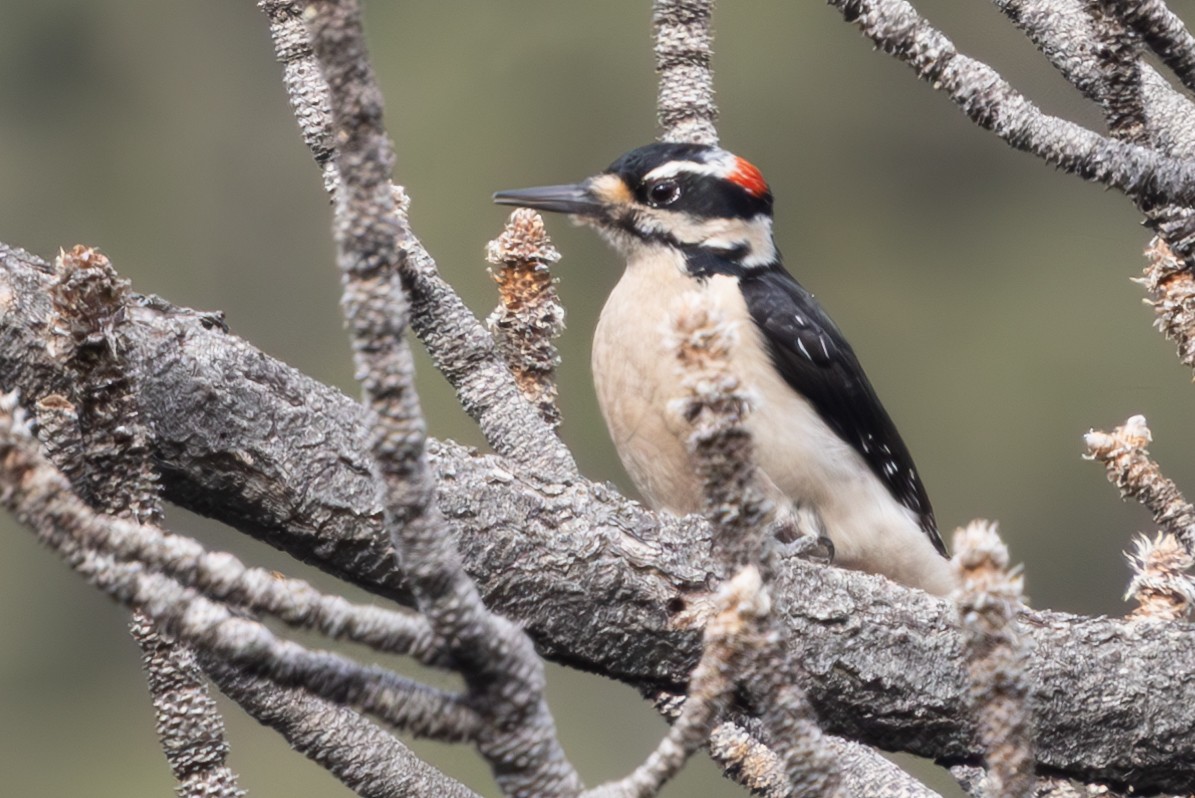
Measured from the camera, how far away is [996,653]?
1.31 meters

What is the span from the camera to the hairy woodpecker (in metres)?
3.45

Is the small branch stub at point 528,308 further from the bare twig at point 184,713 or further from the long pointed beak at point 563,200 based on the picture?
the bare twig at point 184,713

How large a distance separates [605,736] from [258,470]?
5030 millimetres

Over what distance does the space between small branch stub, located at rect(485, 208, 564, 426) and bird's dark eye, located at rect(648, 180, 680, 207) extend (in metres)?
0.71

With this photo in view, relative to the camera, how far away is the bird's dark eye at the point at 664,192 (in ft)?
12.0

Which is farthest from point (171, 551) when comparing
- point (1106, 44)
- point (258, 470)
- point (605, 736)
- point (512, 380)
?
point (605, 736)

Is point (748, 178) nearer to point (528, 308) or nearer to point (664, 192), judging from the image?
point (664, 192)

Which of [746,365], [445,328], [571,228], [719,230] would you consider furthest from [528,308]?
[571,228]

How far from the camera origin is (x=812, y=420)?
3.61m

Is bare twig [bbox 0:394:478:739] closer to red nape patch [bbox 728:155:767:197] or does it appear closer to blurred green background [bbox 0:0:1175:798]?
red nape patch [bbox 728:155:767:197]

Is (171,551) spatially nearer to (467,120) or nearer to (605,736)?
(605,736)

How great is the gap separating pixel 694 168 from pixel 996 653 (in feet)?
7.91

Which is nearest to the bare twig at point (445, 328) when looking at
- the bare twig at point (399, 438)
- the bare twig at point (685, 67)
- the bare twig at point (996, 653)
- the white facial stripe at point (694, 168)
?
the bare twig at point (685, 67)

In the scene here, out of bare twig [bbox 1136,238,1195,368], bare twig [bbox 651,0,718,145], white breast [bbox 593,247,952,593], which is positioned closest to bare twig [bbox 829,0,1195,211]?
bare twig [bbox 1136,238,1195,368]
